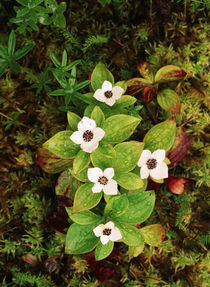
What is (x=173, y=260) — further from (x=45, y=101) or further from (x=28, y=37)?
(x=28, y=37)

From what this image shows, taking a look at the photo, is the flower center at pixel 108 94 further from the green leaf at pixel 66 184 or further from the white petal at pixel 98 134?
the green leaf at pixel 66 184

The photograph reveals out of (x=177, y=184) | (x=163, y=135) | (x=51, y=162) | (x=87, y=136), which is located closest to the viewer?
(x=87, y=136)

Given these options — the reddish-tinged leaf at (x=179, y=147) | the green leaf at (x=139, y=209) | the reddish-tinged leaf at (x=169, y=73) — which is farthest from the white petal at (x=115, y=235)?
the reddish-tinged leaf at (x=169, y=73)

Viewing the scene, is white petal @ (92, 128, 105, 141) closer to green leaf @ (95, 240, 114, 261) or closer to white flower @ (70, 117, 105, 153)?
white flower @ (70, 117, 105, 153)

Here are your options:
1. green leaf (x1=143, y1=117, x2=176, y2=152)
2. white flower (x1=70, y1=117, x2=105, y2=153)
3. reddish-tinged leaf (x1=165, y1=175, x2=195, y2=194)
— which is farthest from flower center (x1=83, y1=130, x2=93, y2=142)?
reddish-tinged leaf (x1=165, y1=175, x2=195, y2=194)

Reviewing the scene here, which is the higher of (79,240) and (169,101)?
(169,101)

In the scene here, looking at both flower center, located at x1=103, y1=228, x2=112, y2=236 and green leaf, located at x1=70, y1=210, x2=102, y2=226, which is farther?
green leaf, located at x1=70, y1=210, x2=102, y2=226

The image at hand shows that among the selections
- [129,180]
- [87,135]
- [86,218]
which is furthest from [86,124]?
[86,218]

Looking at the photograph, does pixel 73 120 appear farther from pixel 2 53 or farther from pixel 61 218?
pixel 61 218
